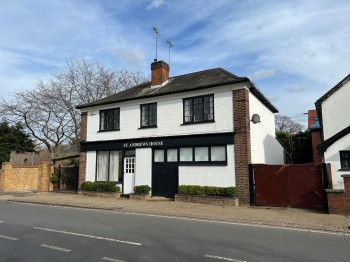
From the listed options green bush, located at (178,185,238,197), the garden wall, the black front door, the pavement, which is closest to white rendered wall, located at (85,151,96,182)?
the pavement

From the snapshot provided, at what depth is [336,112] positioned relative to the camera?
1739 centimetres

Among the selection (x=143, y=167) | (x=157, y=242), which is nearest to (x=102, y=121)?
(x=143, y=167)

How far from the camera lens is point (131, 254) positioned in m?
6.24

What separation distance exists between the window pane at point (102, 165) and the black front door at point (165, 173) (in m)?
3.71

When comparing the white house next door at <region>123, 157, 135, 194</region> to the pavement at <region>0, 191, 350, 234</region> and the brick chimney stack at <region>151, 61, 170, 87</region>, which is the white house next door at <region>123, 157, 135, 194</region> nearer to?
the pavement at <region>0, 191, 350, 234</region>

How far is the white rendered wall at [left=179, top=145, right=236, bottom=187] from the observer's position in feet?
49.0

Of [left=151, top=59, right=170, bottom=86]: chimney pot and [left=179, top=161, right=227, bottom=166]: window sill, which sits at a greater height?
[left=151, top=59, right=170, bottom=86]: chimney pot

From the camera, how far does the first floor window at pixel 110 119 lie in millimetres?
19516

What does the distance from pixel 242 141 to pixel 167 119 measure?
181 inches

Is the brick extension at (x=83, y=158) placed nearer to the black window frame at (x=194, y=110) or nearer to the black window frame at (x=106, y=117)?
the black window frame at (x=106, y=117)

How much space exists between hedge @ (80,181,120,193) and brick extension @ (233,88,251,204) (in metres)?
7.41

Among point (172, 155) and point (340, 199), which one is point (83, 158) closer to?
point (172, 155)

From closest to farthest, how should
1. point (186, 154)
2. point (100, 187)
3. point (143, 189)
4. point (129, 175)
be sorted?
1. point (186, 154)
2. point (143, 189)
3. point (129, 175)
4. point (100, 187)

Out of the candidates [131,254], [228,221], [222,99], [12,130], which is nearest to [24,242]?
[131,254]
